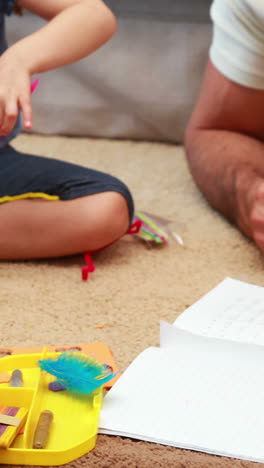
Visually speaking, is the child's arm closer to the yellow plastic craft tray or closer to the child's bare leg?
the child's bare leg

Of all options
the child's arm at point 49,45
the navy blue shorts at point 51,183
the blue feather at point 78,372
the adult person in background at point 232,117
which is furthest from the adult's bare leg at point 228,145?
the blue feather at point 78,372

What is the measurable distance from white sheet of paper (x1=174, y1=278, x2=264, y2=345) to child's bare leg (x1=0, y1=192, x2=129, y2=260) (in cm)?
22

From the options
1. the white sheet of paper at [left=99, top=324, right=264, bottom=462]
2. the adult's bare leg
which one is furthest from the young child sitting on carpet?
the white sheet of paper at [left=99, top=324, right=264, bottom=462]

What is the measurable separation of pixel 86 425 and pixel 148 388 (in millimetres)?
86

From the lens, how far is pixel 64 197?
1092mm

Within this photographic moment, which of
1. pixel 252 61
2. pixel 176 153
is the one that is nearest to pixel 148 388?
pixel 252 61

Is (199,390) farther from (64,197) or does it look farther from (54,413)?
(64,197)

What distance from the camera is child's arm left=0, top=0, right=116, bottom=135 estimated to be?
0.90 m

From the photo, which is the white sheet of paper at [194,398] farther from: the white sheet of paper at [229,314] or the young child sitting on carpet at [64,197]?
the young child sitting on carpet at [64,197]

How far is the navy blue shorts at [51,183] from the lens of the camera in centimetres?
109

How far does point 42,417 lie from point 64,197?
0.49 meters

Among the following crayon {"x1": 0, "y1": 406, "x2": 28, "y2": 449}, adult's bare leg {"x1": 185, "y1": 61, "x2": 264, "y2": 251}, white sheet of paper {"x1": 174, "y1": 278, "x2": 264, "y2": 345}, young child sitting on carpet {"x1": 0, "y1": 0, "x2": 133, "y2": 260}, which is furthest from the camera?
adult's bare leg {"x1": 185, "y1": 61, "x2": 264, "y2": 251}

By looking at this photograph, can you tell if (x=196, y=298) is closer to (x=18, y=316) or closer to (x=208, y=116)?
(x=18, y=316)

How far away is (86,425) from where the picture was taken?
0.66 metres
